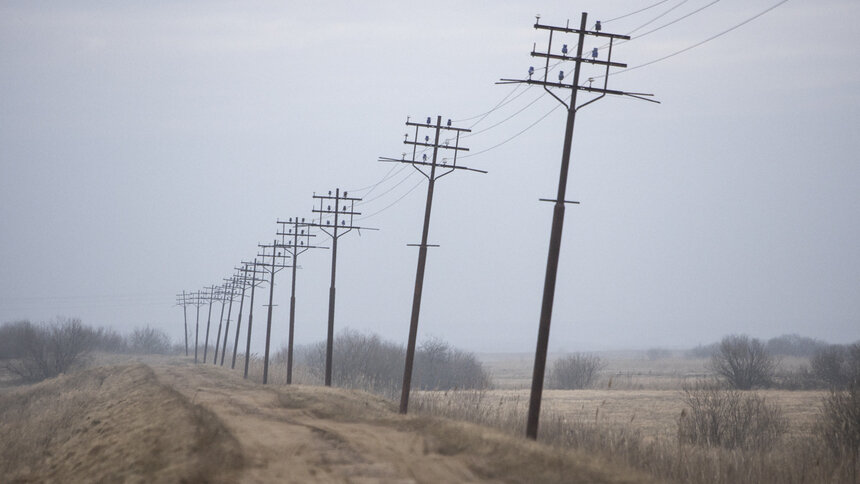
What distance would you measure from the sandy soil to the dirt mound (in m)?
0.05

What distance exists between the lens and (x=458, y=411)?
28312mm

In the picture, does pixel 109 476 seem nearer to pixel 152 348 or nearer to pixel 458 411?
pixel 458 411

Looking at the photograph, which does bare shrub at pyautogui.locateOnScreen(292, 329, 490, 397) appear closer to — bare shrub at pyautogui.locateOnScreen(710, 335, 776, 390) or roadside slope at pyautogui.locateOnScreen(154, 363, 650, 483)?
bare shrub at pyautogui.locateOnScreen(710, 335, 776, 390)

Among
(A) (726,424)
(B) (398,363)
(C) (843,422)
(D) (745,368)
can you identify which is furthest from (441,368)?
(C) (843,422)

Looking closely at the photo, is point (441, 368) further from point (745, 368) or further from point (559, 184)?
point (559, 184)

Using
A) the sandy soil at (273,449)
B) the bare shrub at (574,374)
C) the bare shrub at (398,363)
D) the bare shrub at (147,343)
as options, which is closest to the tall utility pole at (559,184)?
the sandy soil at (273,449)

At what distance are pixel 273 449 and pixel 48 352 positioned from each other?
288 feet

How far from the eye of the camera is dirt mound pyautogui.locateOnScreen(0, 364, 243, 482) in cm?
1487

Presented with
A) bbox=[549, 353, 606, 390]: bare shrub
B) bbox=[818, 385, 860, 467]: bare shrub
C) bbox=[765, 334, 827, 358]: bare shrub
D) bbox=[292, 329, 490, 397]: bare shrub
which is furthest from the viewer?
bbox=[765, 334, 827, 358]: bare shrub

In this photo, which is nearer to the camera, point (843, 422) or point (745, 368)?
point (843, 422)

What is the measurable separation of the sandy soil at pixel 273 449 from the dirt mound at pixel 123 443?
45 mm

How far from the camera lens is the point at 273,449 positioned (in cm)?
1634

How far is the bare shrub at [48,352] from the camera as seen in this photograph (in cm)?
9012

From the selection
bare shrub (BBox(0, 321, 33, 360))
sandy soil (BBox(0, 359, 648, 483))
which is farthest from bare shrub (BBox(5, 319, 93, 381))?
sandy soil (BBox(0, 359, 648, 483))
